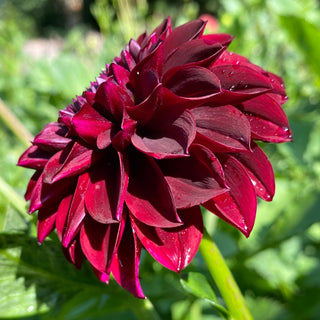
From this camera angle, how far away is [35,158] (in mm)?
494

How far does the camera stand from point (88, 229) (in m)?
0.46

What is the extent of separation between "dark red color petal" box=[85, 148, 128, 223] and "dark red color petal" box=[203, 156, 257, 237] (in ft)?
0.31

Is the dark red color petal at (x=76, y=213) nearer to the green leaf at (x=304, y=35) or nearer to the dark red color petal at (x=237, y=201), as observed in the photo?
the dark red color petal at (x=237, y=201)

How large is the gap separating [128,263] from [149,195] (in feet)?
0.25

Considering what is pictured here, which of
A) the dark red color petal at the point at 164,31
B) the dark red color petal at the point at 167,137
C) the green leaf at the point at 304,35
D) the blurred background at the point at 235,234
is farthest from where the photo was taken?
the green leaf at the point at 304,35

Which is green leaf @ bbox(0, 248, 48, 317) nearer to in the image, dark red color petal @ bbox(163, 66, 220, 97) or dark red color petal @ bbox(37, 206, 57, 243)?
dark red color petal @ bbox(37, 206, 57, 243)

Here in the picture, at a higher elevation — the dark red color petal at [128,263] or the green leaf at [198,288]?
the dark red color petal at [128,263]

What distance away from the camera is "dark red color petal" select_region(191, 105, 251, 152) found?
0.43m

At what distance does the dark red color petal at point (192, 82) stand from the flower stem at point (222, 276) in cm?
16

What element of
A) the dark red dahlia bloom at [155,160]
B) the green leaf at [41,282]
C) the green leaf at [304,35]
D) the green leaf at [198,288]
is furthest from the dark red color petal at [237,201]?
the green leaf at [304,35]

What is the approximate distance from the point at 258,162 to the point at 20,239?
12.8 inches

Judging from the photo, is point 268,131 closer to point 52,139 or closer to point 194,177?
point 194,177

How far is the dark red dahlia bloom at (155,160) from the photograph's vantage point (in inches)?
16.9

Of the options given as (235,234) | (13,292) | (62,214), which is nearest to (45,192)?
(62,214)
